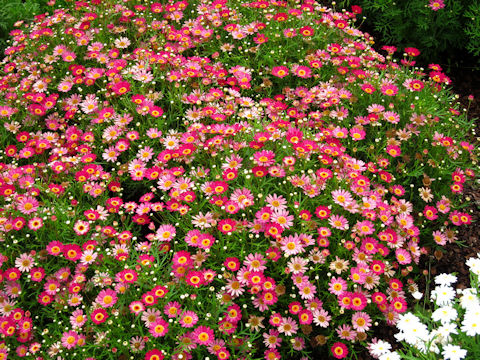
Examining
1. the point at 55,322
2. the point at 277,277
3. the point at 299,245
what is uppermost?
the point at 299,245

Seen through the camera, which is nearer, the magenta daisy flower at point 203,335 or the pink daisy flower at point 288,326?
the magenta daisy flower at point 203,335

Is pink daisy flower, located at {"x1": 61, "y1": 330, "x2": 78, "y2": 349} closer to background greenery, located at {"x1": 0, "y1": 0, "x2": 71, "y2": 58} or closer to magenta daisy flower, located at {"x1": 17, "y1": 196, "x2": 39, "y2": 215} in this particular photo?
magenta daisy flower, located at {"x1": 17, "y1": 196, "x2": 39, "y2": 215}

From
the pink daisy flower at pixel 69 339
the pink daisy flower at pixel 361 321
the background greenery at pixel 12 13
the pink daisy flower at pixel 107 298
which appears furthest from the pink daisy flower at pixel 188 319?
the background greenery at pixel 12 13

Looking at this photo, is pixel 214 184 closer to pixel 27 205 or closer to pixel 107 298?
pixel 107 298

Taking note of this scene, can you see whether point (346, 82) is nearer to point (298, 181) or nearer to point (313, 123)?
point (313, 123)

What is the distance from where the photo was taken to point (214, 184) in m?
3.21

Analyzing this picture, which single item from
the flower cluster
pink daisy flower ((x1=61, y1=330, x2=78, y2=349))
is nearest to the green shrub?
the flower cluster

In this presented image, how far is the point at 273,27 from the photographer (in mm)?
4559

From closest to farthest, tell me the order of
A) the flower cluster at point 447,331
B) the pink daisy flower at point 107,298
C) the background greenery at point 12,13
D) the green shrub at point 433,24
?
the flower cluster at point 447,331 → the pink daisy flower at point 107,298 → the green shrub at point 433,24 → the background greenery at point 12,13

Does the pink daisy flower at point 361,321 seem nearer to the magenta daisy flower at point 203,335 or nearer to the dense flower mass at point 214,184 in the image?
the dense flower mass at point 214,184

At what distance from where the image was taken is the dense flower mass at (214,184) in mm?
2811

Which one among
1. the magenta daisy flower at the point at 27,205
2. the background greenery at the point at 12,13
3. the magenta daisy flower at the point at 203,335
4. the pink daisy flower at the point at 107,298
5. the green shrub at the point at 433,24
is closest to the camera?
the magenta daisy flower at the point at 203,335

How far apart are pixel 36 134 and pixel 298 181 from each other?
2306 mm

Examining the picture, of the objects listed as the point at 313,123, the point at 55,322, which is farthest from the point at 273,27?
the point at 55,322
